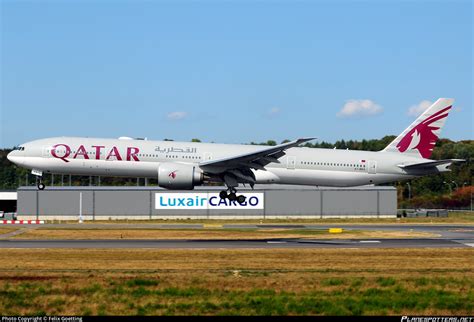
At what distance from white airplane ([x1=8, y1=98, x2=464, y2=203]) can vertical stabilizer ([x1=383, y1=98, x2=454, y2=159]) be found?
1.15 meters

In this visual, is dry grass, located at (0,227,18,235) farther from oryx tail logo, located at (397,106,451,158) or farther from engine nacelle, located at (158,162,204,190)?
oryx tail logo, located at (397,106,451,158)

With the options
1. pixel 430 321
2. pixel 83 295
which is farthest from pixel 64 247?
pixel 430 321

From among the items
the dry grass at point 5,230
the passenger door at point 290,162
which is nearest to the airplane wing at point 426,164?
the passenger door at point 290,162

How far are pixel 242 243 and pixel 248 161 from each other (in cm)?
573

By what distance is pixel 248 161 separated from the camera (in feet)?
146

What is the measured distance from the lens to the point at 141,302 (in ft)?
70.1

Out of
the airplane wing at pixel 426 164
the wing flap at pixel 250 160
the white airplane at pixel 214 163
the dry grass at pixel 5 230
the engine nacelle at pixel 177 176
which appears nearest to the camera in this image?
the engine nacelle at pixel 177 176

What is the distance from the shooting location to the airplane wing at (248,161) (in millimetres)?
43219

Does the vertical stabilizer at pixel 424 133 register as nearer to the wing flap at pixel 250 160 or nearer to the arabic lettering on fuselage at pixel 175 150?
the wing flap at pixel 250 160

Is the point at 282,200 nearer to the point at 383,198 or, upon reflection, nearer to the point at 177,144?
the point at 383,198

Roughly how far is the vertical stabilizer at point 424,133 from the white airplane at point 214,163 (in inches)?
45.4

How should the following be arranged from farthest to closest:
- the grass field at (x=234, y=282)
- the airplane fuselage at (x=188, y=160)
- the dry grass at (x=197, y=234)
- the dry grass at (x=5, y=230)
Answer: the dry grass at (x=5, y=230)
the dry grass at (x=197, y=234)
the airplane fuselage at (x=188, y=160)
the grass field at (x=234, y=282)

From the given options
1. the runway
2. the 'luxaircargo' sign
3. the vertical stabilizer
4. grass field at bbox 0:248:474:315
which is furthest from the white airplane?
the 'luxaircargo' sign

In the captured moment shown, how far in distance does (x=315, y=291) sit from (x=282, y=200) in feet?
192
